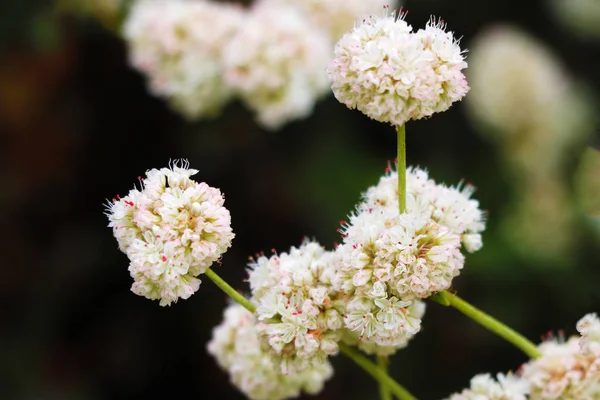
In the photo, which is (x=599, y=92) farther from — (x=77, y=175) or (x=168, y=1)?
(x=77, y=175)

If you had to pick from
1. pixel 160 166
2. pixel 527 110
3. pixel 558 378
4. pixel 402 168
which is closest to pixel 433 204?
pixel 402 168

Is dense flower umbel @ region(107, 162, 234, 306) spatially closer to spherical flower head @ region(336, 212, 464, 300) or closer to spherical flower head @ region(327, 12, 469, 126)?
spherical flower head @ region(336, 212, 464, 300)

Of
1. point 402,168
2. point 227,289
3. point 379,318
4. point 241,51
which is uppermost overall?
point 241,51

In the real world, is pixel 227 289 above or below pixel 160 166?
below

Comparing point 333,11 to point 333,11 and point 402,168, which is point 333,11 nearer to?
point 333,11

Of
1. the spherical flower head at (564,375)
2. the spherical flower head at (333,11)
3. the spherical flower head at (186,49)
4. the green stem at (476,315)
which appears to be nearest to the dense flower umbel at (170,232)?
the green stem at (476,315)

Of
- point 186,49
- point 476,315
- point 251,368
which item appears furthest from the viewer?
point 186,49

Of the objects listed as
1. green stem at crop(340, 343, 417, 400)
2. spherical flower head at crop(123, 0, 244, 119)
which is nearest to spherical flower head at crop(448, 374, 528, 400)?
green stem at crop(340, 343, 417, 400)

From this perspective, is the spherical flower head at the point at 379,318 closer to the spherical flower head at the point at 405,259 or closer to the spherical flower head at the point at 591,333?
the spherical flower head at the point at 405,259
